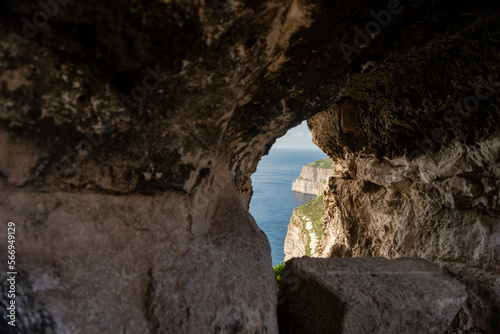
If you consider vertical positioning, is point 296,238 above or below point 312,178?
below

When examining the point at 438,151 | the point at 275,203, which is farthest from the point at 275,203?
the point at 438,151

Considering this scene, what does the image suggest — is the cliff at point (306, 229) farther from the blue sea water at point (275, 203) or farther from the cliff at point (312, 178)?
the cliff at point (312, 178)

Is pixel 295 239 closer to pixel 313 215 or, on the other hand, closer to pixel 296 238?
pixel 296 238

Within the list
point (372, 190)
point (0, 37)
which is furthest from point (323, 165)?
point (0, 37)

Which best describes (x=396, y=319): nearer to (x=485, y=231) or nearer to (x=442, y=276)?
(x=442, y=276)

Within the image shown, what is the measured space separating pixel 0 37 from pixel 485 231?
10.5ft

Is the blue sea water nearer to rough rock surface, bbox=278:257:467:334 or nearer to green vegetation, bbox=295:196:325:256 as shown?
green vegetation, bbox=295:196:325:256

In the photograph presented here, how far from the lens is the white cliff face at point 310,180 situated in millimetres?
23094

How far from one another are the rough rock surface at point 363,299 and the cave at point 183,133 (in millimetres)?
231

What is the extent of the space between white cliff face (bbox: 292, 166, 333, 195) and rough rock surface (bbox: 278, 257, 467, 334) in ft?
67.8

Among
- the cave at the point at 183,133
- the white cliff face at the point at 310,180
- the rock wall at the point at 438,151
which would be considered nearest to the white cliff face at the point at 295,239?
the rock wall at the point at 438,151

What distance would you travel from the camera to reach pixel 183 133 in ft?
5.87

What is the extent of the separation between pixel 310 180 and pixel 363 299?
2191cm

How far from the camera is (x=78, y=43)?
1.42m
